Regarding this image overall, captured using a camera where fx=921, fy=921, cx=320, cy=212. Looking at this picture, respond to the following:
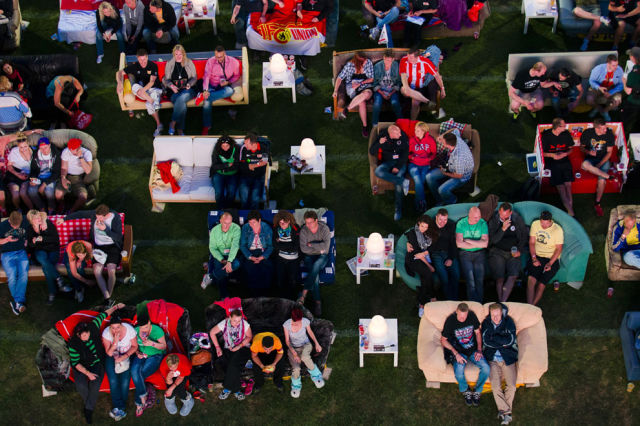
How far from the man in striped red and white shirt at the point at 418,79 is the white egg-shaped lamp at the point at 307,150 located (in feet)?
6.00

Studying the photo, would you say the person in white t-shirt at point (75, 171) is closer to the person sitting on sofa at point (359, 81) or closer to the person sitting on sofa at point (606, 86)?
the person sitting on sofa at point (359, 81)

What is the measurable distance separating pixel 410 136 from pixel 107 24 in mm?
5687

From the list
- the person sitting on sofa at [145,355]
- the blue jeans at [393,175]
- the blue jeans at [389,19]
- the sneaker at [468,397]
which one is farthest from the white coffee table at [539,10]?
the person sitting on sofa at [145,355]

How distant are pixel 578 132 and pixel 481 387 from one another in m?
4.47

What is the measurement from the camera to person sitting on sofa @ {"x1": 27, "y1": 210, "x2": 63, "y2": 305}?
42.0 feet

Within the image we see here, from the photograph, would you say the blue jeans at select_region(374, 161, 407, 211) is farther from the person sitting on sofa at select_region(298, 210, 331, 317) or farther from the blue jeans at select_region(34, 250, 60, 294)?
the blue jeans at select_region(34, 250, 60, 294)

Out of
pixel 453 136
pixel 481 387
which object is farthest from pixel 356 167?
pixel 481 387

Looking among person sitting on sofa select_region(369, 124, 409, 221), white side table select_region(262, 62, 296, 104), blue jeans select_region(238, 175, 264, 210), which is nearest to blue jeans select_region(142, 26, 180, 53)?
white side table select_region(262, 62, 296, 104)

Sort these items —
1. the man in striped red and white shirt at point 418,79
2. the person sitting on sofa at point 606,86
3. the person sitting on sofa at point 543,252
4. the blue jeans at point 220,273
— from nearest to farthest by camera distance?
the person sitting on sofa at point 543,252
the blue jeans at point 220,273
the person sitting on sofa at point 606,86
the man in striped red and white shirt at point 418,79

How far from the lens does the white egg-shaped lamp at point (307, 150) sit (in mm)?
13750

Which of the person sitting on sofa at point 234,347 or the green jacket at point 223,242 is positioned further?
the green jacket at point 223,242

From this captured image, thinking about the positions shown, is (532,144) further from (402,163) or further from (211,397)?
(211,397)

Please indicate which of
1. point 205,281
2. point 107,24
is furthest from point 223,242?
point 107,24

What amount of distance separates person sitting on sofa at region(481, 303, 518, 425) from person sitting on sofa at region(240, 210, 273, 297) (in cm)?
308
